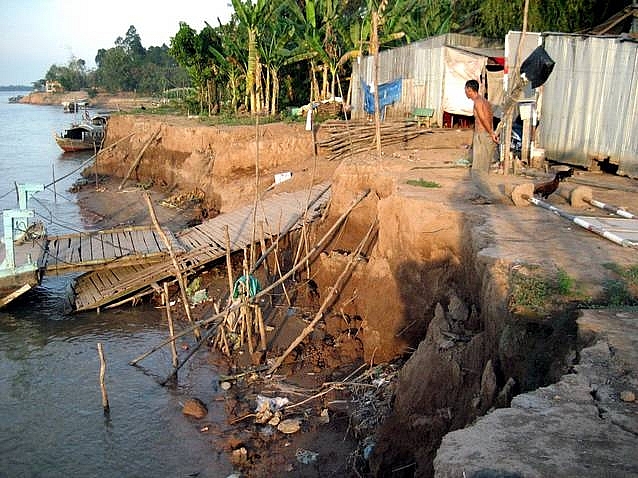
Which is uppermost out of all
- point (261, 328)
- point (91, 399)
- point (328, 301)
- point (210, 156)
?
point (210, 156)

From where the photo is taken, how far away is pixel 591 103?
11.0 meters

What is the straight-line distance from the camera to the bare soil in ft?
17.7

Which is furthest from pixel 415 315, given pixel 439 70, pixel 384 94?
pixel 384 94

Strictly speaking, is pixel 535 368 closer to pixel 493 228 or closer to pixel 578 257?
pixel 578 257

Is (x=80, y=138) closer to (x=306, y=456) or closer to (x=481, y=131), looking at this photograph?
(x=481, y=131)

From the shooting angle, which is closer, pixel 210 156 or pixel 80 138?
pixel 210 156

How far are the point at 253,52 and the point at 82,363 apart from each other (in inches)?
637

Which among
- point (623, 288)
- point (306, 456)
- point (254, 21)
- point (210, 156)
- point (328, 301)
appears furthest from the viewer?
point (254, 21)

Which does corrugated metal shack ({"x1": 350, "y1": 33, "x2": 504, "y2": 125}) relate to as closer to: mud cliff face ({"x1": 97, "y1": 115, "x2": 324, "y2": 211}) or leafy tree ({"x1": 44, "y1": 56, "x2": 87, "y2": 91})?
mud cliff face ({"x1": 97, "y1": 115, "x2": 324, "y2": 211})

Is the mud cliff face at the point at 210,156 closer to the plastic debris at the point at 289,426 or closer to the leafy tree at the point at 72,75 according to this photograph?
the plastic debris at the point at 289,426

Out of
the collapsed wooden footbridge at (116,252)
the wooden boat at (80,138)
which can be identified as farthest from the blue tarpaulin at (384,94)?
the wooden boat at (80,138)

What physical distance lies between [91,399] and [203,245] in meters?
4.72

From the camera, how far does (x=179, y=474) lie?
6957 millimetres

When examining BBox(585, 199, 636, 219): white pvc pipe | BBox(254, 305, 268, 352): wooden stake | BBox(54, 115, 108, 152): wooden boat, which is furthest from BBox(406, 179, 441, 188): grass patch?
BBox(54, 115, 108, 152): wooden boat
